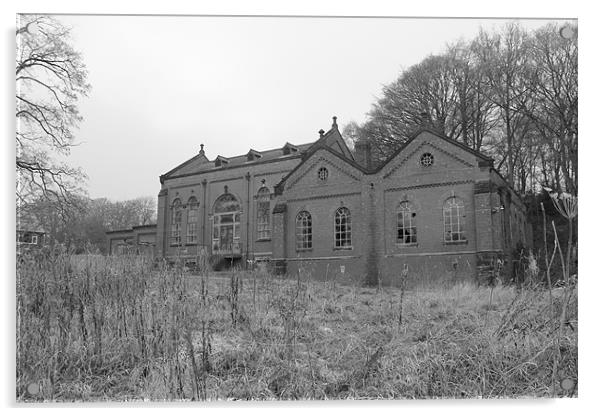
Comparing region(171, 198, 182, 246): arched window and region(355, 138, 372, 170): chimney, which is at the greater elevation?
region(355, 138, 372, 170): chimney

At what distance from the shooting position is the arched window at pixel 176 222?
5.78m

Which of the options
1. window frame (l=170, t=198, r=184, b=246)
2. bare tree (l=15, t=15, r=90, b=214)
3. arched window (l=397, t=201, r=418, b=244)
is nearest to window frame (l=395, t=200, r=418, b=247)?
arched window (l=397, t=201, r=418, b=244)

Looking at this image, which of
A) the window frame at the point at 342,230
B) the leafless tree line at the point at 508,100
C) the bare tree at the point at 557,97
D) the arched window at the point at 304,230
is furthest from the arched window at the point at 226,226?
the bare tree at the point at 557,97

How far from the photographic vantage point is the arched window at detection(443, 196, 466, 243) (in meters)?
6.91

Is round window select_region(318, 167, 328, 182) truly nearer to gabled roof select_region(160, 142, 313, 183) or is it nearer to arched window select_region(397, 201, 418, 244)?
arched window select_region(397, 201, 418, 244)

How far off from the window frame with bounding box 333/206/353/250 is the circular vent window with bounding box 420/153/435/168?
1.65m

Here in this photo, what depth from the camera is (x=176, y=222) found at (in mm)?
5965

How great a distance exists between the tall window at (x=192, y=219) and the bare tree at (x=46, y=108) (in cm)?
179

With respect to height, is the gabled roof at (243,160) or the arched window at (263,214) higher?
the gabled roof at (243,160)

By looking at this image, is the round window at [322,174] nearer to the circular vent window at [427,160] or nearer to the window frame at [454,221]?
the circular vent window at [427,160]

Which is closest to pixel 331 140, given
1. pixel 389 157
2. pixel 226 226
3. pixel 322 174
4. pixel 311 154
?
pixel 311 154

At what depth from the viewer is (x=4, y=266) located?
4121 millimetres

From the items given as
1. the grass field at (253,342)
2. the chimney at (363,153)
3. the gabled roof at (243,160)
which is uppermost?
the chimney at (363,153)
